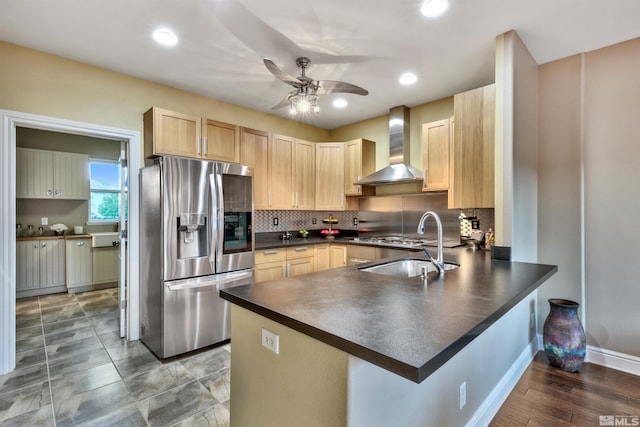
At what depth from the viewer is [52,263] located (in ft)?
15.4

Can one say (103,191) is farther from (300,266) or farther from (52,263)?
(300,266)

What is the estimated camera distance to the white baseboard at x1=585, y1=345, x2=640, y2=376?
95.1 inches

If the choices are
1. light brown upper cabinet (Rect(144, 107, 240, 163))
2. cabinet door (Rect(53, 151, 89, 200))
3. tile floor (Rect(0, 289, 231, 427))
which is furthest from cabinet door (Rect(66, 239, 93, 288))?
light brown upper cabinet (Rect(144, 107, 240, 163))

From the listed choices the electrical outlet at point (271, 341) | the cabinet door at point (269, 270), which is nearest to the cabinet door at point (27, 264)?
the cabinet door at point (269, 270)

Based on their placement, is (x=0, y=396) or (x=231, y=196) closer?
(x=0, y=396)

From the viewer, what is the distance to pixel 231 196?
3.11 meters

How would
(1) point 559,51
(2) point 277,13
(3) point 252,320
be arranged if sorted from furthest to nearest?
1. (1) point 559,51
2. (2) point 277,13
3. (3) point 252,320

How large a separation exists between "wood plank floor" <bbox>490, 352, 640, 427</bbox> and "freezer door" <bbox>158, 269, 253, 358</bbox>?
2397 millimetres

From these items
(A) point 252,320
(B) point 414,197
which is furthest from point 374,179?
(A) point 252,320

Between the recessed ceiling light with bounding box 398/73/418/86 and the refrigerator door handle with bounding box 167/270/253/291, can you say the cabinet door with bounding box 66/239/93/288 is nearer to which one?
the refrigerator door handle with bounding box 167/270/253/291

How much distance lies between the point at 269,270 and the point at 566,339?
9.45 ft

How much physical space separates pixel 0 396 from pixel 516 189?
412cm

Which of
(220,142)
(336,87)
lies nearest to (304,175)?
(220,142)

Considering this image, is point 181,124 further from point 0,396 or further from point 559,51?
point 559,51
